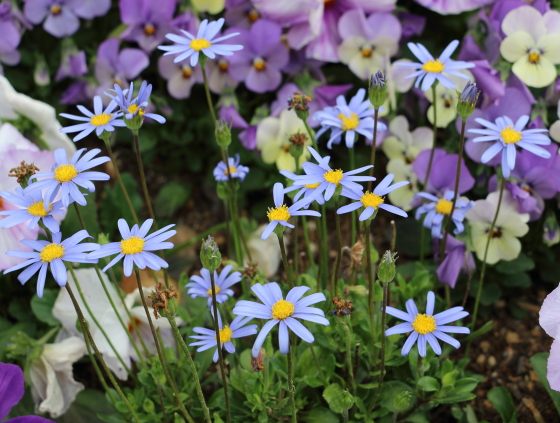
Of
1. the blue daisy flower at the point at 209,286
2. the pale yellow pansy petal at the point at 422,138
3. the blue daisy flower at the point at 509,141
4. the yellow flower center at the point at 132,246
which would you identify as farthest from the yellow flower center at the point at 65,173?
the pale yellow pansy petal at the point at 422,138

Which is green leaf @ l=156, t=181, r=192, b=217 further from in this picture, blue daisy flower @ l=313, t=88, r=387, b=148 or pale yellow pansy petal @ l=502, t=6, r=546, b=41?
pale yellow pansy petal @ l=502, t=6, r=546, b=41

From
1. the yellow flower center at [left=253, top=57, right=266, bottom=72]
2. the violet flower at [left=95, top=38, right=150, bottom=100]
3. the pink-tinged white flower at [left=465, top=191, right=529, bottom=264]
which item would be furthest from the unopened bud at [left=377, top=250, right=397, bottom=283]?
the violet flower at [left=95, top=38, right=150, bottom=100]

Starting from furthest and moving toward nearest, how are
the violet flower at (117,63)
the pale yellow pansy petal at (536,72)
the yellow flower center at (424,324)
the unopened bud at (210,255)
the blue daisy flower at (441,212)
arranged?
1. the violet flower at (117,63)
2. the pale yellow pansy petal at (536,72)
3. the blue daisy flower at (441,212)
4. the yellow flower center at (424,324)
5. the unopened bud at (210,255)

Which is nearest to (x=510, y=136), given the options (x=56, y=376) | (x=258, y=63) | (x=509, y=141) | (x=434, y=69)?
(x=509, y=141)

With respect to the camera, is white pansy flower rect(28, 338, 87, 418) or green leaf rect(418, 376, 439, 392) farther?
white pansy flower rect(28, 338, 87, 418)

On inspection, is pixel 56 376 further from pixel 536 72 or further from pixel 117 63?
pixel 536 72

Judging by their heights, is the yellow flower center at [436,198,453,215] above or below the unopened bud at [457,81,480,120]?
below

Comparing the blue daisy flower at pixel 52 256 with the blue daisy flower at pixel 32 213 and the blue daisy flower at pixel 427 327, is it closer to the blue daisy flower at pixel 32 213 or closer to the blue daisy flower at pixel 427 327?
the blue daisy flower at pixel 32 213

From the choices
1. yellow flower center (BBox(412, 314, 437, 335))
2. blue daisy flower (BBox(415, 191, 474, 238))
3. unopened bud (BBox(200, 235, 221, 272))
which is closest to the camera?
unopened bud (BBox(200, 235, 221, 272))
